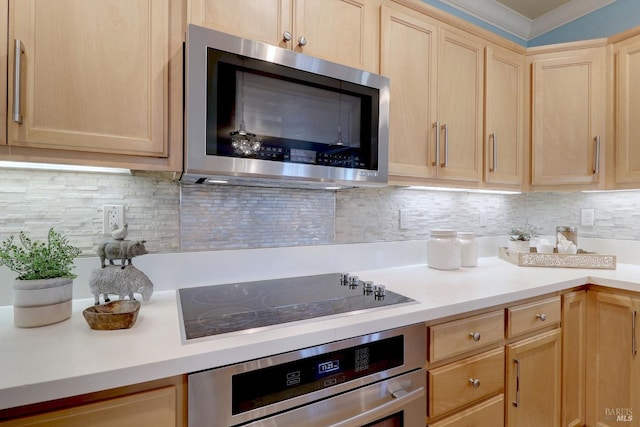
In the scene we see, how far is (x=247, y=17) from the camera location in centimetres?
111

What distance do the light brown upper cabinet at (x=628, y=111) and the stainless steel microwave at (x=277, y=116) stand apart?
1.47 metres

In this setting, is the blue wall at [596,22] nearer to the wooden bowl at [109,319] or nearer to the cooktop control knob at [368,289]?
the cooktop control knob at [368,289]

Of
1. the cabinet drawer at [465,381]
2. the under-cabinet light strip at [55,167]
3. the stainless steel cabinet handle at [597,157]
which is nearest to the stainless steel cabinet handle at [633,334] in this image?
the cabinet drawer at [465,381]

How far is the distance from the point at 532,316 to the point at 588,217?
126 centimetres

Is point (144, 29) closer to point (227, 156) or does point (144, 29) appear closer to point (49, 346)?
point (227, 156)

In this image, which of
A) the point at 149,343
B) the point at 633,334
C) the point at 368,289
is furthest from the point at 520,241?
the point at 149,343

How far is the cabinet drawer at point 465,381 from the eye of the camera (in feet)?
3.51

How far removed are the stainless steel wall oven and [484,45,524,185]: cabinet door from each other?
3.97 ft

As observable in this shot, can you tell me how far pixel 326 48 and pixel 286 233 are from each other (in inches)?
31.8

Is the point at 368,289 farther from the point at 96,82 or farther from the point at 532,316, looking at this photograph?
the point at 96,82

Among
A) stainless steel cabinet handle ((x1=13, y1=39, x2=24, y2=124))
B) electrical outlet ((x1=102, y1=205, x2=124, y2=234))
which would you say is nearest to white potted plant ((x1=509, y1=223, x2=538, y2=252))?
electrical outlet ((x1=102, y1=205, x2=124, y2=234))

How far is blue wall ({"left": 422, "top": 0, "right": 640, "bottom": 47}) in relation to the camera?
1.96 m

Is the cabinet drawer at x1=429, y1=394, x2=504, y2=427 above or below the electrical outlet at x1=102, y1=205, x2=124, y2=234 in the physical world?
below

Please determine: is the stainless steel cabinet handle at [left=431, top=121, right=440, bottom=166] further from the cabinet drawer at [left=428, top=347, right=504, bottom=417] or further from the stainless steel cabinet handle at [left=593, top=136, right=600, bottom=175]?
the stainless steel cabinet handle at [left=593, top=136, right=600, bottom=175]
